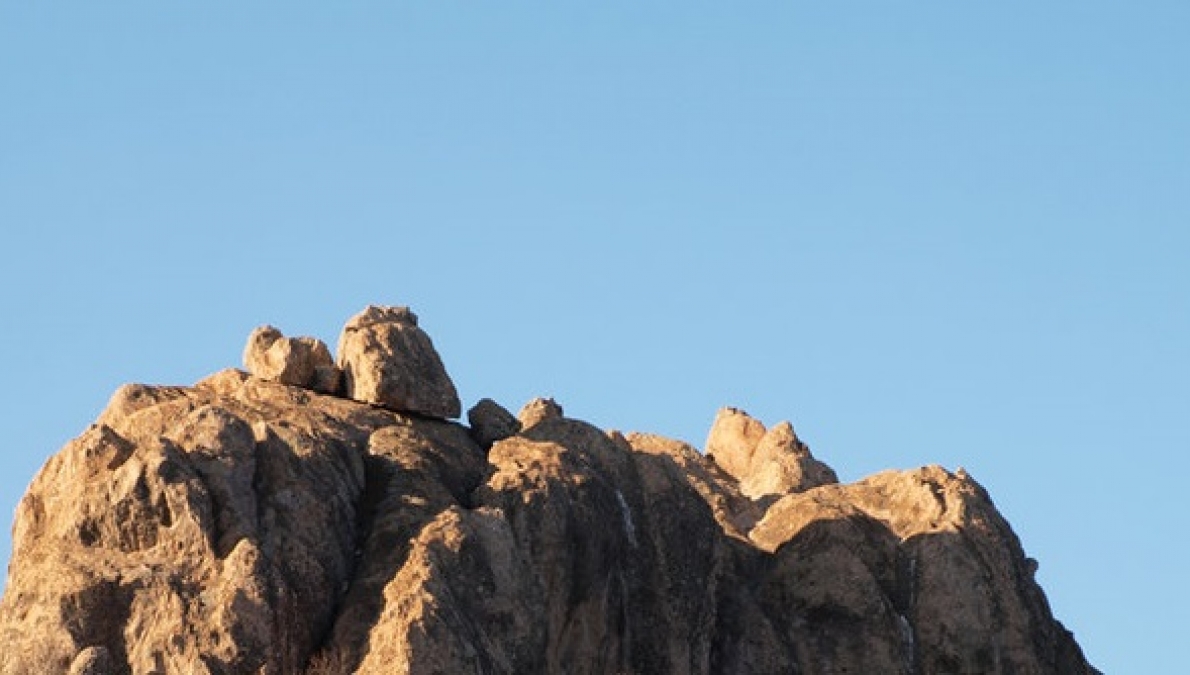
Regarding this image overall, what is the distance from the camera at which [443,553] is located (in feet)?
268

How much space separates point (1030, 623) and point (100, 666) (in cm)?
3178

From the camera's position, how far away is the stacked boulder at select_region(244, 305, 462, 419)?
91.2 metres

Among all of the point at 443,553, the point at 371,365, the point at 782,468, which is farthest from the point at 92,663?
the point at 782,468

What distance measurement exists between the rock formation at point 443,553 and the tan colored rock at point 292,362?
148 mm

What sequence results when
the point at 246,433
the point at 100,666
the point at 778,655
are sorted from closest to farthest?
the point at 100,666
the point at 246,433
the point at 778,655

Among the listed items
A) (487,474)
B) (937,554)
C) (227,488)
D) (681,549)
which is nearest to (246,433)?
(227,488)

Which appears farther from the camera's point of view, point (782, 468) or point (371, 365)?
point (782, 468)

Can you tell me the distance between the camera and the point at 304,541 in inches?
3206

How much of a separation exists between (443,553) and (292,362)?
12.3 metres

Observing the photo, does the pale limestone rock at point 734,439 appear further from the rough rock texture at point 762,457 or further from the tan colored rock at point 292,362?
the tan colored rock at point 292,362

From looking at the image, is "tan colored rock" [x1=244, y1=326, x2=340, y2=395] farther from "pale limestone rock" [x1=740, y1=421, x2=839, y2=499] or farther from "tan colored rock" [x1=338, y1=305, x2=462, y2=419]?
"pale limestone rock" [x1=740, y1=421, x2=839, y2=499]

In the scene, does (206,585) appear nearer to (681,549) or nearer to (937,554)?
(681,549)

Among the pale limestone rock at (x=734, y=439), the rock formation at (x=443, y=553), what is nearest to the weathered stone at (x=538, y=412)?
the rock formation at (x=443, y=553)

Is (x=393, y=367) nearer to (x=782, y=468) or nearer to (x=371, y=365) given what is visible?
(x=371, y=365)
